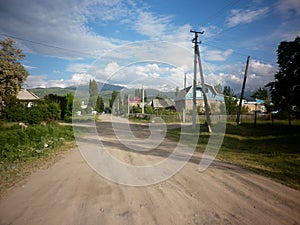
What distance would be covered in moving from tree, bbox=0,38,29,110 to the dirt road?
2423 cm

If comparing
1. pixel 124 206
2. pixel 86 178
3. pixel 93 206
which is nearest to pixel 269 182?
pixel 124 206

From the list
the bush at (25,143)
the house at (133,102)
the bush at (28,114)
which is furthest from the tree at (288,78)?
the house at (133,102)

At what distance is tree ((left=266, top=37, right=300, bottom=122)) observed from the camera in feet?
47.5

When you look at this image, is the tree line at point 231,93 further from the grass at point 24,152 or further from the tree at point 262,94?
the grass at point 24,152

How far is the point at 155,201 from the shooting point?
418 cm

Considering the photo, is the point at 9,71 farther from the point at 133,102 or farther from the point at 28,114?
the point at 133,102

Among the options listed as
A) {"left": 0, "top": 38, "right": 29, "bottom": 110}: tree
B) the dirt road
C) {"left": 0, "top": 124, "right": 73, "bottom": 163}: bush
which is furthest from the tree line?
the dirt road

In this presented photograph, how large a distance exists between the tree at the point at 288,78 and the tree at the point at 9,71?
27.9 metres

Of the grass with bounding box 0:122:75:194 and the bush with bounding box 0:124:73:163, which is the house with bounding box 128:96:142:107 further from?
the grass with bounding box 0:122:75:194

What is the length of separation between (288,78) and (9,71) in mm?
28928

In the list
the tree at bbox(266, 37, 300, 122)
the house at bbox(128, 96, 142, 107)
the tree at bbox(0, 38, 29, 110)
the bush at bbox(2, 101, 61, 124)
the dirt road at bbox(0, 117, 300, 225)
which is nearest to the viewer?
the dirt road at bbox(0, 117, 300, 225)

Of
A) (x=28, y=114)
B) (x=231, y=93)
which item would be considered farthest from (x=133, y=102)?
(x=28, y=114)

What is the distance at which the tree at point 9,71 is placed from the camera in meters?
24.8

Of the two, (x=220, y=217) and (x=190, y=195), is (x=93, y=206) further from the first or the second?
(x=220, y=217)
